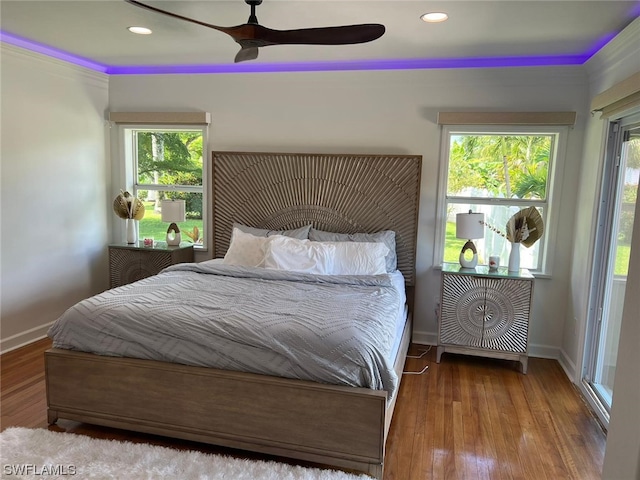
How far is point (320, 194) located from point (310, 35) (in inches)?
73.7

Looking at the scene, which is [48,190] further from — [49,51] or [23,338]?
[23,338]

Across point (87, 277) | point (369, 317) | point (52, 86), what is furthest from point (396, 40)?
point (87, 277)

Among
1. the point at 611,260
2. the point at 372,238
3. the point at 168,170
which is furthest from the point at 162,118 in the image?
the point at 611,260

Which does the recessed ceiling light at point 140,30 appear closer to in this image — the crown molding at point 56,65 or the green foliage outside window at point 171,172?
the crown molding at point 56,65

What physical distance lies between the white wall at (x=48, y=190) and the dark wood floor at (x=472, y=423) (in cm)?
55

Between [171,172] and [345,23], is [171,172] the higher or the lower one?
the lower one

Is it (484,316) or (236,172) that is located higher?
(236,172)

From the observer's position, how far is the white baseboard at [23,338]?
3615 millimetres

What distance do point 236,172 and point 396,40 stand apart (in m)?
1.86

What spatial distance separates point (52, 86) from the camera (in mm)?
3893

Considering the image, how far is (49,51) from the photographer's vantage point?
148 inches

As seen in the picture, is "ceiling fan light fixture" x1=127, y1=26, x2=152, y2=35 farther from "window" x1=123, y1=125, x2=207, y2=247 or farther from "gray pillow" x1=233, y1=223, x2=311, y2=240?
"gray pillow" x1=233, y1=223, x2=311, y2=240

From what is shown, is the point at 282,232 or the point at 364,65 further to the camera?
the point at 282,232

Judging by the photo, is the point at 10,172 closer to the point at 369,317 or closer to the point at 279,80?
the point at 279,80
